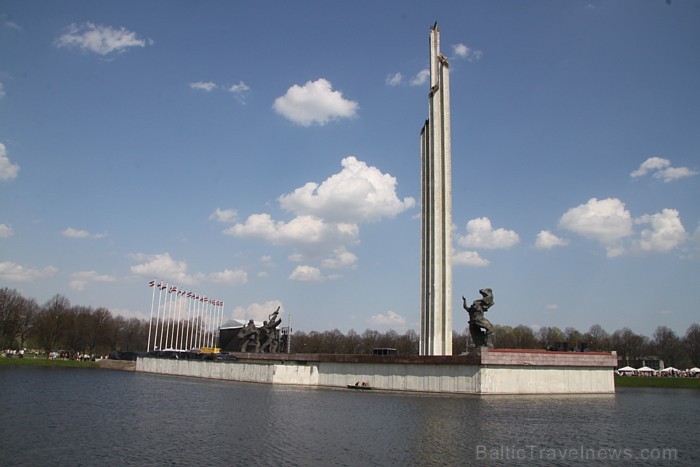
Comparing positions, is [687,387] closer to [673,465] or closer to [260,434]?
[673,465]

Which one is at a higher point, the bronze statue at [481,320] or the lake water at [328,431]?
the bronze statue at [481,320]

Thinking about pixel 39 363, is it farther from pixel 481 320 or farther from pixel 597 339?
pixel 597 339

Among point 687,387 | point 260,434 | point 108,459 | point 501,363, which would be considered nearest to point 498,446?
point 260,434

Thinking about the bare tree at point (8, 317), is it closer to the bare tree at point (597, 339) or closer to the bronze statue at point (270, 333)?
the bronze statue at point (270, 333)

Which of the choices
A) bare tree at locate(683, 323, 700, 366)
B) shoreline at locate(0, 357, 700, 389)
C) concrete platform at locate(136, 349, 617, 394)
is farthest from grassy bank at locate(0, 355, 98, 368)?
bare tree at locate(683, 323, 700, 366)

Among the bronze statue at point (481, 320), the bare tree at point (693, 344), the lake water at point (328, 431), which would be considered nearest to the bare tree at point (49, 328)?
the lake water at point (328, 431)

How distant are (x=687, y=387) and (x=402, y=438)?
49031 millimetres

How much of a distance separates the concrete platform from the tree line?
54.2 ft

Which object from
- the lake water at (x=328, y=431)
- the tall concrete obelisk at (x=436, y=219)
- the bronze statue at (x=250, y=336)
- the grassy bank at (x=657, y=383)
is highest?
the tall concrete obelisk at (x=436, y=219)

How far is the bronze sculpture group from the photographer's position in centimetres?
5012

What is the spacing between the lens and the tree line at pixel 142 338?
71.4 metres

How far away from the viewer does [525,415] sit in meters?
22.0

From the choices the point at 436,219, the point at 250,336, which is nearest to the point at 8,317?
the point at 250,336

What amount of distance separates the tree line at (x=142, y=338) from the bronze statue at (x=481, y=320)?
68.4 feet
